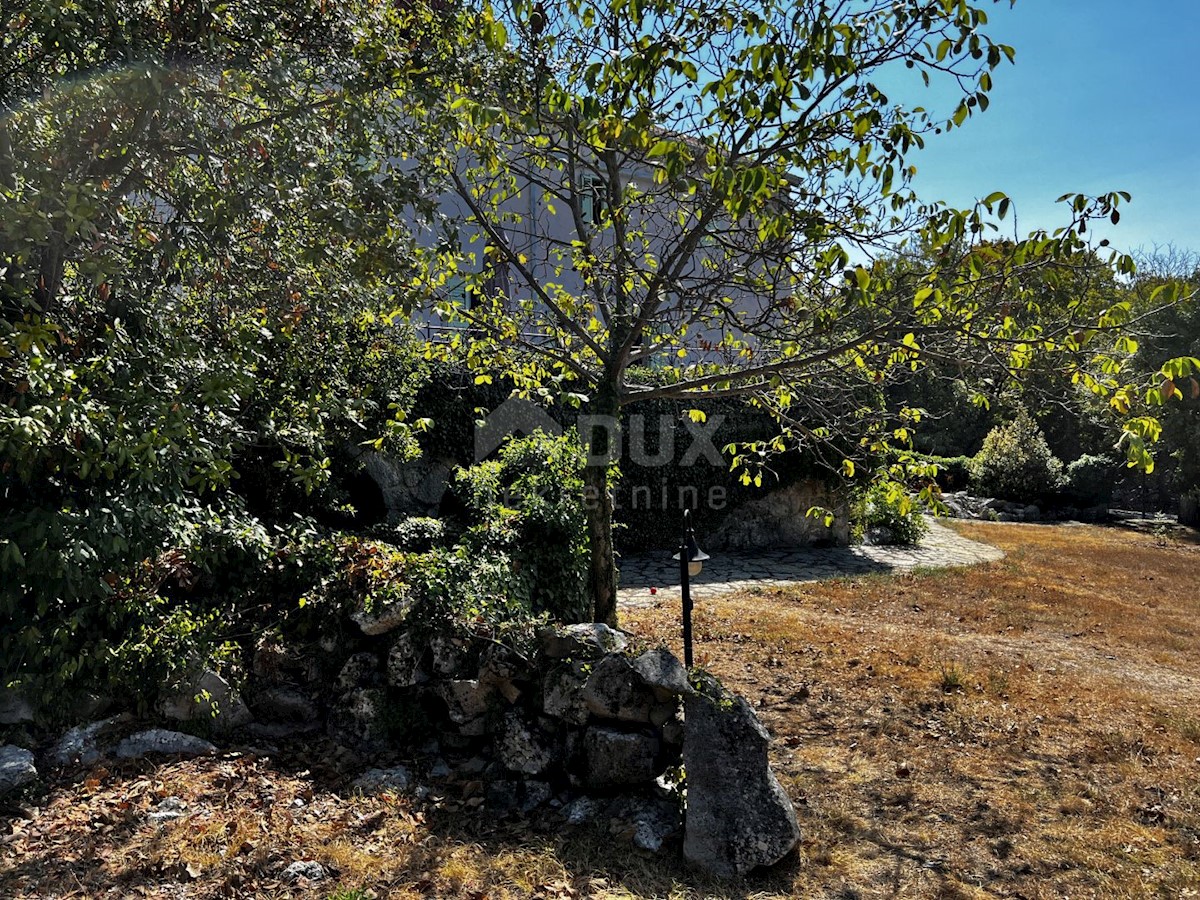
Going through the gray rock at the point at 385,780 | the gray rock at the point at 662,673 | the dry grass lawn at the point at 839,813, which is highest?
the gray rock at the point at 662,673

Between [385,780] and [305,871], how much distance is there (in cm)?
94

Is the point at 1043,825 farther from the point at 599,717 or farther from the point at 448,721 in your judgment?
the point at 448,721

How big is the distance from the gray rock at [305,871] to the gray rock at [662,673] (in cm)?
196

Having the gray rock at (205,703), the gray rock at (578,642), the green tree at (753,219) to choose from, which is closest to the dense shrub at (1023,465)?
the green tree at (753,219)

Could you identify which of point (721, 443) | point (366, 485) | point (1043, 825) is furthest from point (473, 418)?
point (1043, 825)

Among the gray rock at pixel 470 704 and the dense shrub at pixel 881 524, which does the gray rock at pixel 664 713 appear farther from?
the dense shrub at pixel 881 524

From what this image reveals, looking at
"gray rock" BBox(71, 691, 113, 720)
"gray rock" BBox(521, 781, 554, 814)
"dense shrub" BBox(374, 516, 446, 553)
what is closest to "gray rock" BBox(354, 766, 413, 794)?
"gray rock" BBox(521, 781, 554, 814)

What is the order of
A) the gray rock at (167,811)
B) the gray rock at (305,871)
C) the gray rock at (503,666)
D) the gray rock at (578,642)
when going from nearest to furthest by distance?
the gray rock at (305,871) → the gray rock at (167,811) → the gray rock at (578,642) → the gray rock at (503,666)

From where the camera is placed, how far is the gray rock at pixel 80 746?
4.54 metres

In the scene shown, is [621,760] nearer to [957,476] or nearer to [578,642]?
[578,642]

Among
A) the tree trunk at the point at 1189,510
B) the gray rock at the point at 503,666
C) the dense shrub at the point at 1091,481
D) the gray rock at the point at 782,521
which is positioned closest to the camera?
the gray rock at the point at 503,666

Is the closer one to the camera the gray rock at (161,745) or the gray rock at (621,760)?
the gray rock at (621,760)

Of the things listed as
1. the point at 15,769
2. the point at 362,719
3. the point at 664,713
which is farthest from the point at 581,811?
the point at 15,769

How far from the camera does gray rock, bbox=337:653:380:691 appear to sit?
520 centimetres
